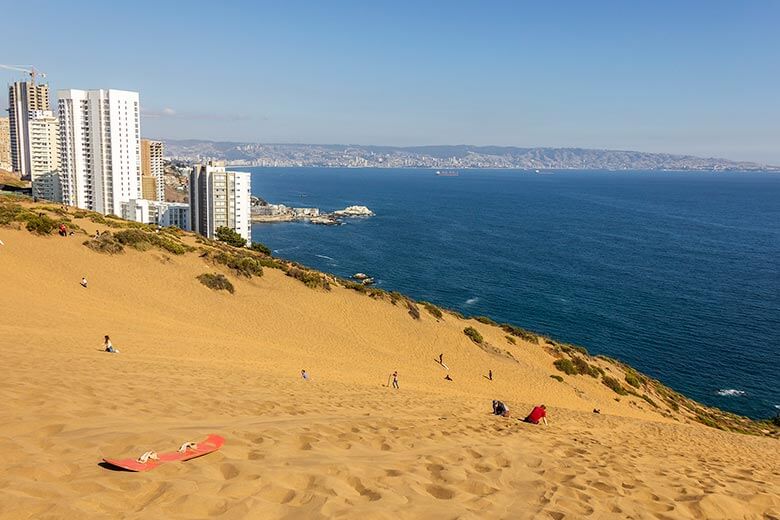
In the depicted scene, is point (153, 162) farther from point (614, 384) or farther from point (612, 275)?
point (614, 384)

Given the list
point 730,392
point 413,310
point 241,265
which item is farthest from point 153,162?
point 730,392

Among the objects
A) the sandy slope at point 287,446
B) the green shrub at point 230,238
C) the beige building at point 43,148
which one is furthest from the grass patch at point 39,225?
the beige building at point 43,148

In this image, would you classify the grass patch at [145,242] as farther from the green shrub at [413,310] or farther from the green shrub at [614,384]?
the green shrub at [614,384]

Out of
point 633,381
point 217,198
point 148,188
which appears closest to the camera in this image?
point 633,381

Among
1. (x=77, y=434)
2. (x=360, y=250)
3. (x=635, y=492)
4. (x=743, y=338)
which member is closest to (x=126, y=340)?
(x=77, y=434)

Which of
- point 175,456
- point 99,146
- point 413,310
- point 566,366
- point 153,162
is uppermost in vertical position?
point 99,146

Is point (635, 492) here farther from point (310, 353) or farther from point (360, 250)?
point (360, 250)
